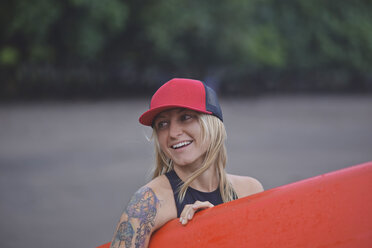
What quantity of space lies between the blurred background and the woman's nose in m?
2.68

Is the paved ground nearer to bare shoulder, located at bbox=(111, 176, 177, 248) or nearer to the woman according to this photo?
the woman

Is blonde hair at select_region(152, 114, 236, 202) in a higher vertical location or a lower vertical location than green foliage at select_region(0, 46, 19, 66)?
lower

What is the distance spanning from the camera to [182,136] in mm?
1737

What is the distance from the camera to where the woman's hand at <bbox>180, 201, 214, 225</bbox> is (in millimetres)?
1592

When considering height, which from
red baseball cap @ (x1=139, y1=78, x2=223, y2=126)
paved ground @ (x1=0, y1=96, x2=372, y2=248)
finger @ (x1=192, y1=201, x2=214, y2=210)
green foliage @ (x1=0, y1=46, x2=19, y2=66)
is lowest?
paved ground @ (x1=0, y1=96, x2=372, y2=248)

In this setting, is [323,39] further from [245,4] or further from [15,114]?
[15,114]

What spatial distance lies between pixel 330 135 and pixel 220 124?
30.9 feet

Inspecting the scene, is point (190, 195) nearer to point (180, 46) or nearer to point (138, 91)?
point (138, 91)

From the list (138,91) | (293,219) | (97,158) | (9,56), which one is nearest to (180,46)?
(138,91)

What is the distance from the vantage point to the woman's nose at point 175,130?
173cm

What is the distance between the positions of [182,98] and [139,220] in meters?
0.51

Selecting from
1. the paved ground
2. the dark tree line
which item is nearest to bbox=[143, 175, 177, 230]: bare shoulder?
the paved ground

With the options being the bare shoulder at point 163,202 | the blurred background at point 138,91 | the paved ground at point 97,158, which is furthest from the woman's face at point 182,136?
the blurred background at point 138,91

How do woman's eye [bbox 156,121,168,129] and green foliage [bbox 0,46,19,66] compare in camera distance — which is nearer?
woman's eye [bbox 156,121,168,129]
